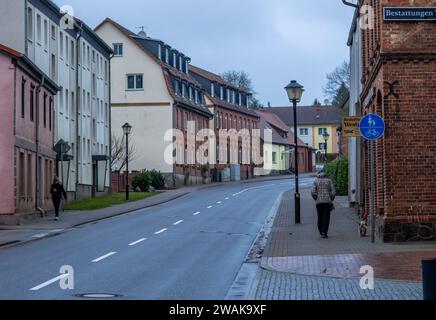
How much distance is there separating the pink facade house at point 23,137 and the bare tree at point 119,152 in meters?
28.0

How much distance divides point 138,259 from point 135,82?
58.4 m

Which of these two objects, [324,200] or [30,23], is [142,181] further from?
[324,200]

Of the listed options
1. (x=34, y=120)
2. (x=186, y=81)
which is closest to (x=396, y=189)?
(x=34, y=120)

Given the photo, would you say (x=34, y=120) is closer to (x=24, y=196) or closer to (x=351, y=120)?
(x=24, y=196)

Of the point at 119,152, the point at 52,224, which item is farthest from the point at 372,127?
the point at 119,152

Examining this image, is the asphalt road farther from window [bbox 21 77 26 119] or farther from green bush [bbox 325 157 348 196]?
green bush [bbox 325 157 348 196]

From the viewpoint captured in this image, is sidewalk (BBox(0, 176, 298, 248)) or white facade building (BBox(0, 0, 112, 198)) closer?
sidewalk (BBox(0, 176, 298, 248))

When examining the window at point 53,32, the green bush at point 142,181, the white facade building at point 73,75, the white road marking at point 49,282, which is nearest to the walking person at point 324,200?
the white road marking at point 49,282

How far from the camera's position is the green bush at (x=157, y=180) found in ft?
232

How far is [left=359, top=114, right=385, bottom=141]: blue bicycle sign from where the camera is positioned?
2016 centimetres

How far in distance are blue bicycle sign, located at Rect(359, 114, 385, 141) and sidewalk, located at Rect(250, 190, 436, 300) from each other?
8.29ft

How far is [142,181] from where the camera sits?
68.3 m

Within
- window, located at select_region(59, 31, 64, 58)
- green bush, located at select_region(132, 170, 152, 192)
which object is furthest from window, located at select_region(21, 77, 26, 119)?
green bush, located at select_region(132, 170, 152, 192)
